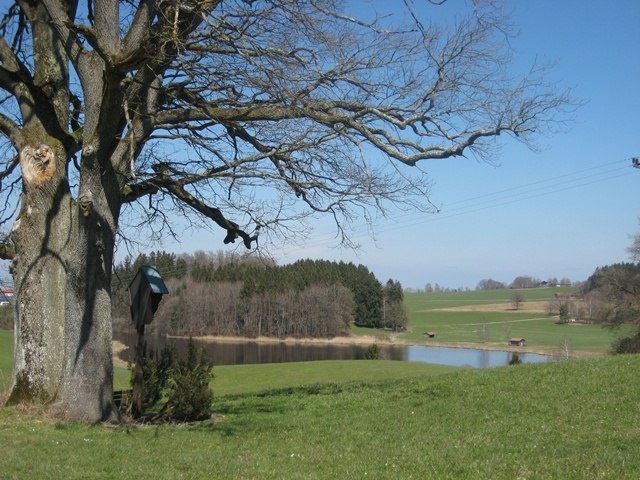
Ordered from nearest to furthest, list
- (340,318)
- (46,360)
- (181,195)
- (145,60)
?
(145,60)
(46,360)
(181,195)
(340,318)

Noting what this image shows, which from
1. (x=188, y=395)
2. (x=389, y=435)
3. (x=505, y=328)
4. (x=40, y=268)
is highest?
(x=40, y=268)

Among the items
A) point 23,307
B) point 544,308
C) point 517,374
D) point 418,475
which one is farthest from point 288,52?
point 544,308

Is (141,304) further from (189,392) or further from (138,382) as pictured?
(189,392)

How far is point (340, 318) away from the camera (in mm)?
78125

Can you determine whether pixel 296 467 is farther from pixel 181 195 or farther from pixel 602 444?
pixel 181 195

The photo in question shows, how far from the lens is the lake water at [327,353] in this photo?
184ft

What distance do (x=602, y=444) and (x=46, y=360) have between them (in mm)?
7292

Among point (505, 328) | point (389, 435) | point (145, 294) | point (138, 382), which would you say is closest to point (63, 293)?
point (145, 294)

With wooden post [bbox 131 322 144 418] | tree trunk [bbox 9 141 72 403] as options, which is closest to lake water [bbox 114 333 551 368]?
wooden post [bbox 131 322 144 418]

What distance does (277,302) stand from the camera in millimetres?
70688

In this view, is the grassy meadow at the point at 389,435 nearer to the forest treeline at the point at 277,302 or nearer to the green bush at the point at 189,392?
the green bush at the point at 189,392

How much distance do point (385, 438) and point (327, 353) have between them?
186 feet

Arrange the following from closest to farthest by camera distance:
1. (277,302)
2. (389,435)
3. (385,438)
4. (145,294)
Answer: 1. (385,438)
2. (389,435)
3. (145,294)
4. (277,302)

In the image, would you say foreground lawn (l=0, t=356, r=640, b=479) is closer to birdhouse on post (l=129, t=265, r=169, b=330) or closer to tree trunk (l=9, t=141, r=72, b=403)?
tree trunk (l=9, t=141, r=72, b=403)
